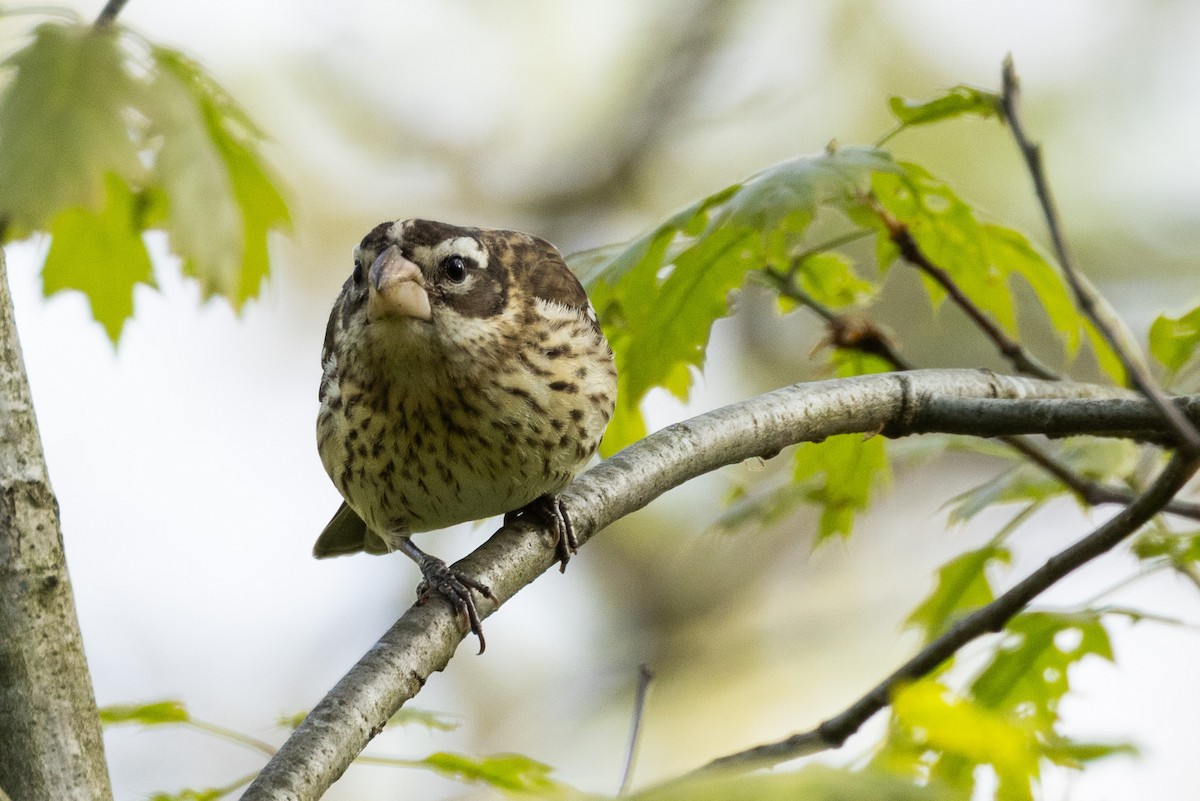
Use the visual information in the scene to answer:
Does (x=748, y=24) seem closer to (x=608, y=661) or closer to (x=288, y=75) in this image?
(x=288, y=75)

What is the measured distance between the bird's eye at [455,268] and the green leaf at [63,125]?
1489 millimetres

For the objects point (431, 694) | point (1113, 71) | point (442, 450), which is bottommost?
point (442, 450)

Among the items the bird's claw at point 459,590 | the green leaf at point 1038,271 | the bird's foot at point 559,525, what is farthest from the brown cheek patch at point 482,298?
the green leaf at point 1038,271

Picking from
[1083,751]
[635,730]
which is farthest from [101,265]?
[1083,751]

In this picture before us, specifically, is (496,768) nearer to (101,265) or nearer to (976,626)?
(976,626)

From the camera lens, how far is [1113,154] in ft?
29.6

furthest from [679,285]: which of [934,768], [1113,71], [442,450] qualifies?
[1113,71]

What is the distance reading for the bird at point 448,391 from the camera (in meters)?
3.33

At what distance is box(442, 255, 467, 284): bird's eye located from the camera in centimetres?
336

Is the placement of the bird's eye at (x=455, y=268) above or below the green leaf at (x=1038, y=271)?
above

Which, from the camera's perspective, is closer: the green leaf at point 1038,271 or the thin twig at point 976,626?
the thin twig at point 976,626

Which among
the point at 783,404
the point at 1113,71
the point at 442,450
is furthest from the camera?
the point at 1113,71

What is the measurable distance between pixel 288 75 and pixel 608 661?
4.14m

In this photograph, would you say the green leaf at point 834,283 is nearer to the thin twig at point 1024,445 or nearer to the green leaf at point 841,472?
the thin twig at point 1024,445
